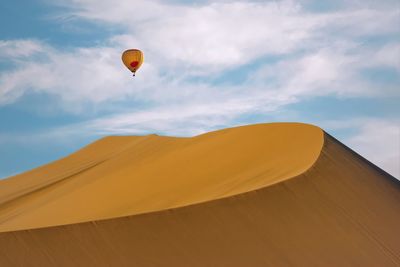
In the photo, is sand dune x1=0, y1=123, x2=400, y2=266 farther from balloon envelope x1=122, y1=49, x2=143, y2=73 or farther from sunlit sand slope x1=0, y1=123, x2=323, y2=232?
balloon envelope x1=122, y1=49, x2=143, y2=73

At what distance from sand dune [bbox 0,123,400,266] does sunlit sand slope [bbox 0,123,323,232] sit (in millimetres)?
46

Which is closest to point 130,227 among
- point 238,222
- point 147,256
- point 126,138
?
point 147,256

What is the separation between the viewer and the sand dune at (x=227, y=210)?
41.9 ft

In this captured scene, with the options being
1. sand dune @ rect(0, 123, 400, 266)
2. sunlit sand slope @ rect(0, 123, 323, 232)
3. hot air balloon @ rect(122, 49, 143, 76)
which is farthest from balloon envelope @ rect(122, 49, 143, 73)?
sand dune @ rect(0, 123, 400, 266)

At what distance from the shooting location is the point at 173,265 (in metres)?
12.4

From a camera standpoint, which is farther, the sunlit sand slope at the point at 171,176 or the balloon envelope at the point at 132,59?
the balloon envelope at the point at 132,59

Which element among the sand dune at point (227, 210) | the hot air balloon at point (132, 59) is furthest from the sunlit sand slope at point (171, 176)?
the hot air balloon at point (132, 59)

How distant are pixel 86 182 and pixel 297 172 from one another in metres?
6.50

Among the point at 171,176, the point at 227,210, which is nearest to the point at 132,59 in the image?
the point at 171,176

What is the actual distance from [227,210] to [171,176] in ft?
11.6

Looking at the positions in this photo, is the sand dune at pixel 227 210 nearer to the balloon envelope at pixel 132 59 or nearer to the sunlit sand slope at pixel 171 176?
the sunlit sand slope at pixel 171 176

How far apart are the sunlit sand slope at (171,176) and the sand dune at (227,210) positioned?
0.05m

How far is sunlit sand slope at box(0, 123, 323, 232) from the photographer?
14867mm

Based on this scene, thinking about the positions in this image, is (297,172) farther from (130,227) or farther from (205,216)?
(130,227)
